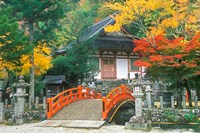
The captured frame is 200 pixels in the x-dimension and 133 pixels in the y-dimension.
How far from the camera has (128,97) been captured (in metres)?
18.5

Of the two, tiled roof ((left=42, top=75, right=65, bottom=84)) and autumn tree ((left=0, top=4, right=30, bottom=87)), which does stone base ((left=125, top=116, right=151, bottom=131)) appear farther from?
tiled roof ((left=42, top=75, right=65, bottom=84))

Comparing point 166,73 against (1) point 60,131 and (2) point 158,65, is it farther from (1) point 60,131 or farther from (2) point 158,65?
(1) point 60,131

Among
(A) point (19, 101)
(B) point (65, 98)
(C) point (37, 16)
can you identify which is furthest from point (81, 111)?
(C) point (37, 16)

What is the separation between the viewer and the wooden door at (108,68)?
27094 mm

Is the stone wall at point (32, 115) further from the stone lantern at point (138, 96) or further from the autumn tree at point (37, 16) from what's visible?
the stone lantern at point (138, 96)

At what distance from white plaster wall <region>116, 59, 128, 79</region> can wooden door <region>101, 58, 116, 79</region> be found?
52cm

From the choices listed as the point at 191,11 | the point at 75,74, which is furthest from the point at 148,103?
the point at 191,11

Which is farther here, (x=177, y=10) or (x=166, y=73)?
(x=177, y=10)

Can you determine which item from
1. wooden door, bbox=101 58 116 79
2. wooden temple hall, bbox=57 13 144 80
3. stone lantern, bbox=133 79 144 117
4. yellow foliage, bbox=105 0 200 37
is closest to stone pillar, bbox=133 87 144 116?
stone lantern, bbox=133 79 144 117

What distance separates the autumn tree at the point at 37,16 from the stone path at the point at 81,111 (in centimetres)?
280

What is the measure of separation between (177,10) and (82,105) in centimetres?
1180

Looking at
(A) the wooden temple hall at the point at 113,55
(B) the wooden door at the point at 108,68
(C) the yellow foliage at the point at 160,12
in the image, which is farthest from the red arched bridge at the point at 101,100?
(A) the wooden temple hall at the point at 113,55

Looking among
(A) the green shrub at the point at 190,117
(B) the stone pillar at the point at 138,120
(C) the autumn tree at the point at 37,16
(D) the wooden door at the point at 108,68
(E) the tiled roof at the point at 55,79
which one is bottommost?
(A) the green shrub at the point at 190,117

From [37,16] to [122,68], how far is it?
12976mm
